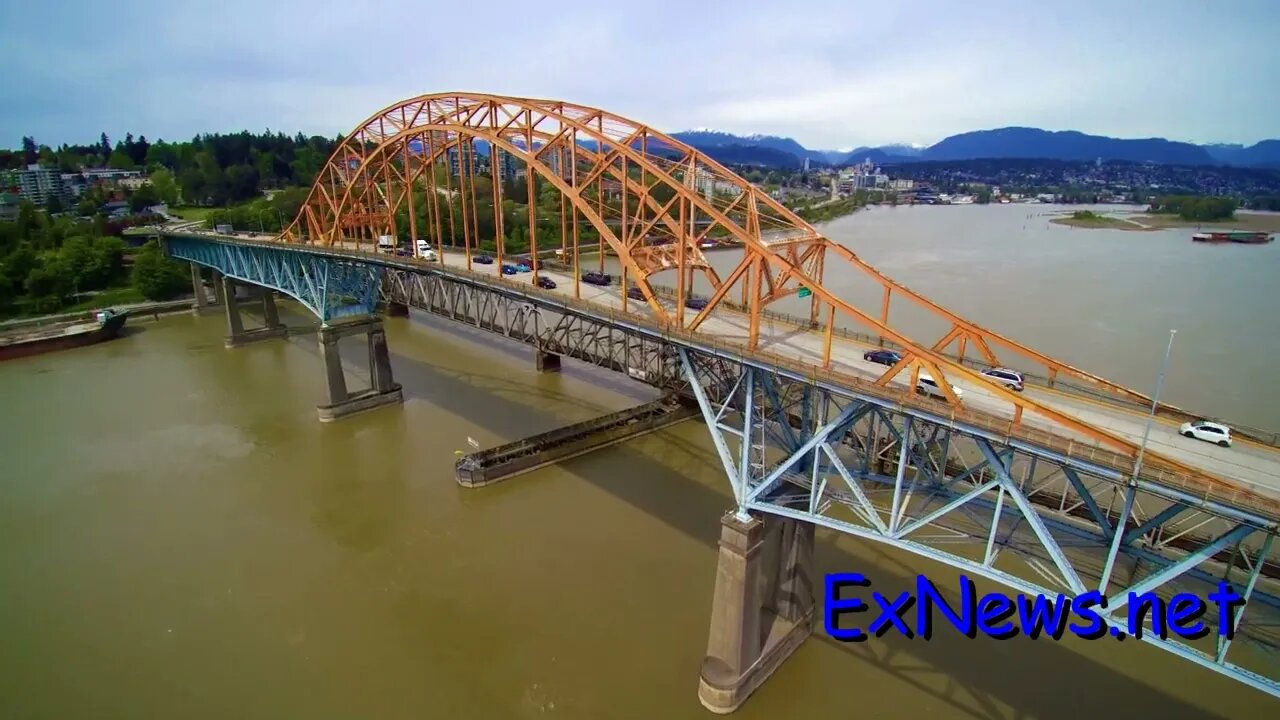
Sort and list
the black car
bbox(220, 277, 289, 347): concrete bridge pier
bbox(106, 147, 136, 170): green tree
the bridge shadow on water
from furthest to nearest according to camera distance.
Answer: bbox(106, 147, 136, 170): green tree < bbox(220, 277, 289, 347): concrete bridge pier < the black car < the bridge shadow on water

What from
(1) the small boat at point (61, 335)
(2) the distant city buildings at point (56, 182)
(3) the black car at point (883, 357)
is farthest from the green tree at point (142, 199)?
(3) the black car at point (883, 357)

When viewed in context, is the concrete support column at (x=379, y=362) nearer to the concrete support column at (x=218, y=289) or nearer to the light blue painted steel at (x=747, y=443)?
the light blue painted steel at (x=747, y=443)

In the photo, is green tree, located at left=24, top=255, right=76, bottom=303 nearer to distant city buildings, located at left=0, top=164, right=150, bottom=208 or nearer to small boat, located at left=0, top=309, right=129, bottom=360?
small boat, located at left=0, top=309, right=129, bottom=360

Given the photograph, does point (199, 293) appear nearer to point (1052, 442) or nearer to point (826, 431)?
point (826, 431)

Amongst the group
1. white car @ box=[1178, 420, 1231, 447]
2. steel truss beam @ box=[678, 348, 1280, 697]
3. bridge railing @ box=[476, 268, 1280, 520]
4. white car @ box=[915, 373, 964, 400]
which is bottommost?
steel truss beam @ box=[678, 348, 1280, 697]

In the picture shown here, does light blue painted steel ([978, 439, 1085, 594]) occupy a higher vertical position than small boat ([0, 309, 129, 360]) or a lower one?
higher

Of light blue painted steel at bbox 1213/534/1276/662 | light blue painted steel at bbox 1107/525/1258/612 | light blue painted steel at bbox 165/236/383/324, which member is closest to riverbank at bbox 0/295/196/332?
light blue painted steel at bbox 165/236/383/324
